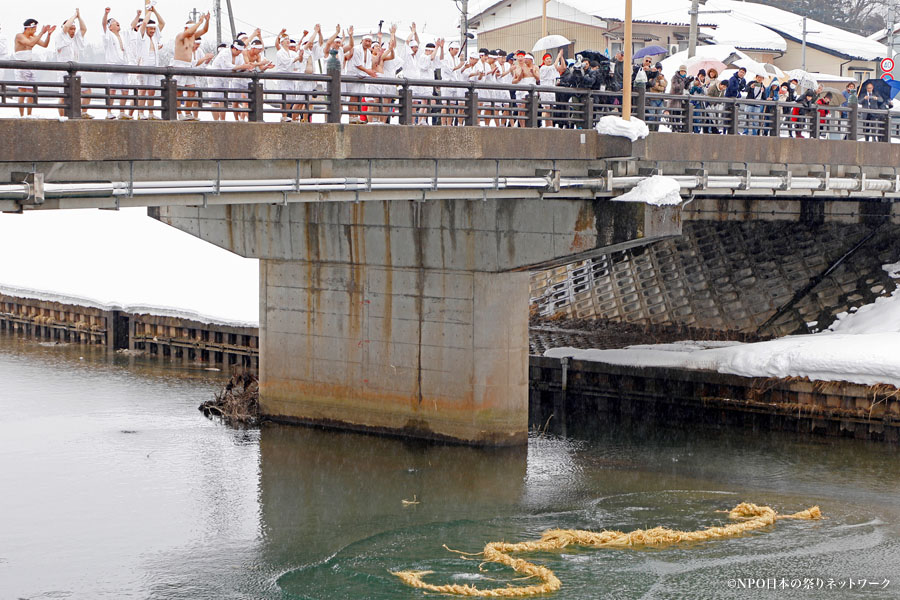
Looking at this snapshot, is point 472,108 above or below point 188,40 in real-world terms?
below

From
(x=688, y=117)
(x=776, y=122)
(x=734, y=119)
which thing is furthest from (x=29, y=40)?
(x=776, y=122)

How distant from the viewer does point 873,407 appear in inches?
1039

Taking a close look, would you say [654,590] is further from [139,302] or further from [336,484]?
[139,302]

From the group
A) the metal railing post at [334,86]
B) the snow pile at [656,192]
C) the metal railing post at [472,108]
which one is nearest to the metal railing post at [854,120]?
the snow pile at [656,192]

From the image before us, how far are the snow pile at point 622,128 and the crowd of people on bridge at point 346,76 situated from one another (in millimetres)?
766

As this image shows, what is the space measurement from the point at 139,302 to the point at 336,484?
52.5ft

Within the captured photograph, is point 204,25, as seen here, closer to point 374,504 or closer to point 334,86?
point 334,86

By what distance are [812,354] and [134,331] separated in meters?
18.4

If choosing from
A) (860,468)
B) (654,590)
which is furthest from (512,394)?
(654,590)

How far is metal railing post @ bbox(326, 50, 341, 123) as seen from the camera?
18688 mm

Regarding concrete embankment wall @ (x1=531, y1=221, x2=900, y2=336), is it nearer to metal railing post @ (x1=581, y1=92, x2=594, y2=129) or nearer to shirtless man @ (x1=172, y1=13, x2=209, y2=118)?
metal railing post @ (x1=581, y1=92, x2=594, y2=129)

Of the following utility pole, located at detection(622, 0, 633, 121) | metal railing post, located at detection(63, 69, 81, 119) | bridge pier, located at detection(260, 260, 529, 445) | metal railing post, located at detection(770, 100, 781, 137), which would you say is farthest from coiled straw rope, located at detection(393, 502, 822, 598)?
metal railing post, located at detection(770, 100, 781, 137)

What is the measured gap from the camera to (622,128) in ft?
73.8

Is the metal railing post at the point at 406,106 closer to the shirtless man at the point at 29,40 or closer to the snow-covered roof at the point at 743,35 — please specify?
the shirtless man at the point at 29,40
